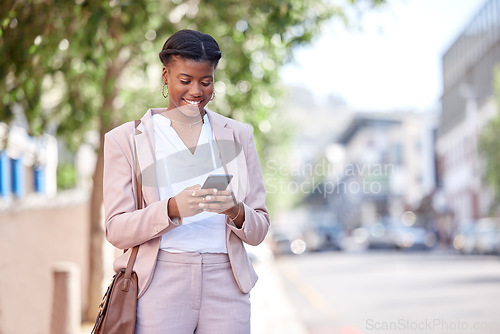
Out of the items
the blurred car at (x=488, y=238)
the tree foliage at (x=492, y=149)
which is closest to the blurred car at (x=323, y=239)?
the blurred car at (x=488, y=238)

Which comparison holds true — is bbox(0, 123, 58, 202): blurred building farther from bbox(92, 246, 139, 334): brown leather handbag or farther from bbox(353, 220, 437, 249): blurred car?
bbox(353, 220, 437, 249): blurred car

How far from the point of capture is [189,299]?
2.52 meters

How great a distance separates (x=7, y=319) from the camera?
8180 millimetres

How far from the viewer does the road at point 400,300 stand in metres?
10.0

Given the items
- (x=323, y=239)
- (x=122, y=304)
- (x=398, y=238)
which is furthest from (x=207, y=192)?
(x=323, y=239)

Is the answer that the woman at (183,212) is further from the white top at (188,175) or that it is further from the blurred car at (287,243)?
the blurred car at (287,243)

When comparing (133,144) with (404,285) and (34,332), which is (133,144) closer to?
(34,332)

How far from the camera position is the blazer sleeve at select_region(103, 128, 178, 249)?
8.11ft

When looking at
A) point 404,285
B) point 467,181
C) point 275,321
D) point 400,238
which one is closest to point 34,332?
point 275,321

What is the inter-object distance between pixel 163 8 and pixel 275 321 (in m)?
4.67

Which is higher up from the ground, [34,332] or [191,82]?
[191,82]

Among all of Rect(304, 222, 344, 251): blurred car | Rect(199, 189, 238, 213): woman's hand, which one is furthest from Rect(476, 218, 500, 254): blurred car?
Rect(199, 189, 238, 213): woman's hand

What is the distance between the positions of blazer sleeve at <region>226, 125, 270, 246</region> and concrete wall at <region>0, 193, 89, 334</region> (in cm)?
590

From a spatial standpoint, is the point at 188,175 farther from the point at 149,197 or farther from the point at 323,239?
the point at 323,239
